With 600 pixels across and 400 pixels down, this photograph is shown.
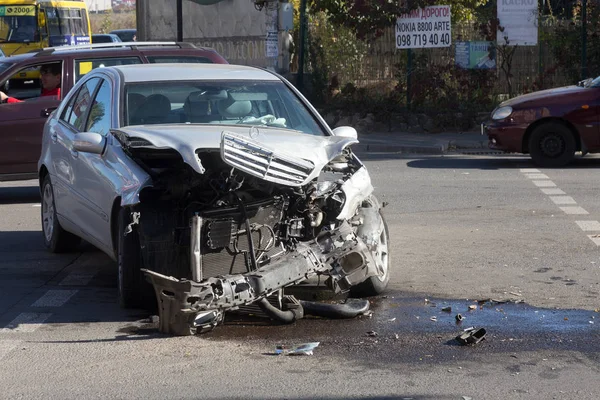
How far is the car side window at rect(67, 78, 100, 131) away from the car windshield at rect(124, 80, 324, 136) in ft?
2.55

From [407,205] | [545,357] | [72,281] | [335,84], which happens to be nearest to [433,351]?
[545,357]

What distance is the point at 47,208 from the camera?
9.91 m

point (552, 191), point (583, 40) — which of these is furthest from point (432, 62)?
point (552, 191)

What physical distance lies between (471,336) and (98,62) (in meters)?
7.83

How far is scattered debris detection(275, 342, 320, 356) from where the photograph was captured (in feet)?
20.7

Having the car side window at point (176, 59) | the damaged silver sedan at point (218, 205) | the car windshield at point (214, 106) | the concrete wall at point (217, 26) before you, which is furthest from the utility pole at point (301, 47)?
the damaged silver sedan at point (218, 205)

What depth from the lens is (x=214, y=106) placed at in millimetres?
8172

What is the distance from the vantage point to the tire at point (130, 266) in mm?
7074

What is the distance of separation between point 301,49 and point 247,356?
57.1 ft

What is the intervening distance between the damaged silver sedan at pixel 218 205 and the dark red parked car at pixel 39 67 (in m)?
4.82

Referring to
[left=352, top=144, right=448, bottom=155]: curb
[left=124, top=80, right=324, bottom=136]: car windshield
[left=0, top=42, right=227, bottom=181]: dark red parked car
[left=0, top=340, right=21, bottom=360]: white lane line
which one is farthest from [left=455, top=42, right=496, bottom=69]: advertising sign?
[left=0, top=340, right=21, bottom=360]: white lane line

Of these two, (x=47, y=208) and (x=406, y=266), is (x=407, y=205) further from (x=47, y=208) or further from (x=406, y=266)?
(x=47, y=208)

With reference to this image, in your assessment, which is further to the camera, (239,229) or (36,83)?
(36,83)

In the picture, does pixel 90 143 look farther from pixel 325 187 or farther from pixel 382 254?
pixel 382 254
